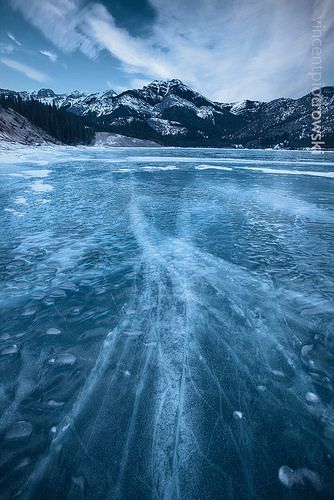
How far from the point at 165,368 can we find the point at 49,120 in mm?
112434

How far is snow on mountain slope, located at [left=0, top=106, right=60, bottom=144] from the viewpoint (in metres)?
65.2

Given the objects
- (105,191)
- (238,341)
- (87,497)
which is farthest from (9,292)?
(105,191)

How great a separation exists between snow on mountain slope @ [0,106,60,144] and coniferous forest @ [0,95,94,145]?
7.80 metres

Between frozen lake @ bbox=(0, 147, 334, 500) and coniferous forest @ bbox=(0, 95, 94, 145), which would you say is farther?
coniferous forest @ bbox=(0, 95, 94, 145)

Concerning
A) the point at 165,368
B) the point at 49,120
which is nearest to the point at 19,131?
the point at 49,120

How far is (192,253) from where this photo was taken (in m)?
7.22

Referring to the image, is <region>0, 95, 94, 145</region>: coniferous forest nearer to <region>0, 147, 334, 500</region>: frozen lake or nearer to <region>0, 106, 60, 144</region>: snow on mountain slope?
<region>0, 106, 60, 144</region>: snow on mountain slope

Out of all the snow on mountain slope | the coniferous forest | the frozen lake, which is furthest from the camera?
the coniferous forest

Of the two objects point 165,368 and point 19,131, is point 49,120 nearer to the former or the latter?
point 19,131

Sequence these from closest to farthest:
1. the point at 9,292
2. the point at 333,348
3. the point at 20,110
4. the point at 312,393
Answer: the point at 312,393
the point at 333,348
the point at 9,292
the point at 20,110

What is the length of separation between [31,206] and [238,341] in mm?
10326

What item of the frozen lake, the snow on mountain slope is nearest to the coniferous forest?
the snow on mountain slope

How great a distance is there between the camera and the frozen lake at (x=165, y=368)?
93.0 inches

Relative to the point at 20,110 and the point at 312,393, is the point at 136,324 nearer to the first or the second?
the point at 312,393
